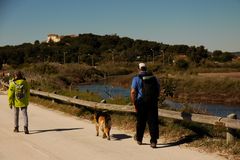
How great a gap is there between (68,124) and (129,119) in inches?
92.5

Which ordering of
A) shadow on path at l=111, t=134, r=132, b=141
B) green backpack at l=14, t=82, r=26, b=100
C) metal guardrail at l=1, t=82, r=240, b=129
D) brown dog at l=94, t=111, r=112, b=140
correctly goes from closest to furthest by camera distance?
metal guardrail at l=1, t=82, r=240, b=129, brown dog at l=94, t=111, r=112, b=140, shadow on path at l=111, t=134, r=132, b=141, green backpack at l=14, t=82, r=26, b=100

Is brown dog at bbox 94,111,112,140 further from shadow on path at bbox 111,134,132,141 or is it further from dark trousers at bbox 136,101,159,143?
dark trousers at bbox 136,101,159,143

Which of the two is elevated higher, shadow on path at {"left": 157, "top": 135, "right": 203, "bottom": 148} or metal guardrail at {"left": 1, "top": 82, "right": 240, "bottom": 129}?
metal guardrail at {"left": 1, "top": 82, "right": 240, "bottom": 129}

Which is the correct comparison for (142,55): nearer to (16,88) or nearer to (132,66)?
(132,66)

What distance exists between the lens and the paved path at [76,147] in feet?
27.4

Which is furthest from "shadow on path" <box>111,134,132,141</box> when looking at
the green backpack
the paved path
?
the green backpack

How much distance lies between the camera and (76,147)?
943 cm

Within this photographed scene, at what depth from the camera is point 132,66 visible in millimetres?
98438

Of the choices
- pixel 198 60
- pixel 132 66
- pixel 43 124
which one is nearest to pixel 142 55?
pixel 132 66

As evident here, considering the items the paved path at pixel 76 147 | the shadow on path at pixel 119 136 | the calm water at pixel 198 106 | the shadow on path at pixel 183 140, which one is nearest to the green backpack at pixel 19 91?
the paved path at pixel 76 147

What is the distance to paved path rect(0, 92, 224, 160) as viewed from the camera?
835 centimetres

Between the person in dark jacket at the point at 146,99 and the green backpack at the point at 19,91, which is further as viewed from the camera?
the green backpack at the point at 19,91

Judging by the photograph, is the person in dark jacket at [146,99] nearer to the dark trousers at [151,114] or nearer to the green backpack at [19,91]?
the dark trousers at [151,114]

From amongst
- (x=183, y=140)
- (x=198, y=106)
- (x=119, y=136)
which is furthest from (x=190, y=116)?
(x=198, y=106)
